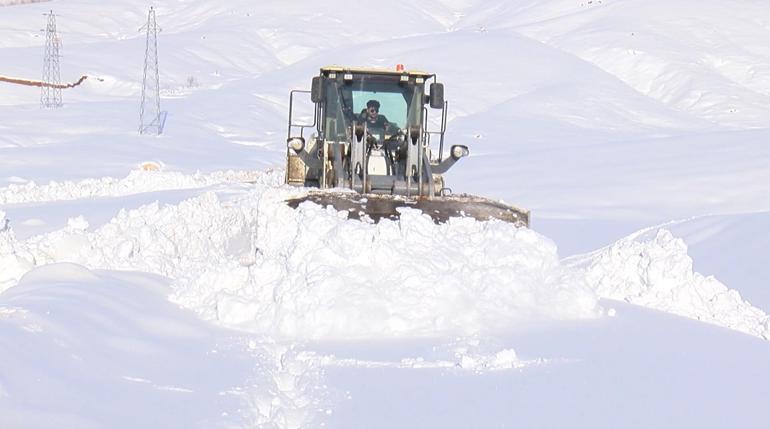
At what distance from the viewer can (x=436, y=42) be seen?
47.6 meters

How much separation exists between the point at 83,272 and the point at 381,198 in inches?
91.1

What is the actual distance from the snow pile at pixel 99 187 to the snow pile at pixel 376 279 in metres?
8.72

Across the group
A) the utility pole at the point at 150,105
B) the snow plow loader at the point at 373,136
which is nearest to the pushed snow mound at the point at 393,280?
the snow plow loader at the point at 373,136

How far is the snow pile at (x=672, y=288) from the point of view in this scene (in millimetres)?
7555

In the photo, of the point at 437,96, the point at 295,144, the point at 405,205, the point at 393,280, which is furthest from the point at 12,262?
the point at 437,96

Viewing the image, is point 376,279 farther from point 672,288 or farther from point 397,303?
point 672,288

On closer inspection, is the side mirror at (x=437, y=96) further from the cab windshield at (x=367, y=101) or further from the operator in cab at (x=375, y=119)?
the operator in cab at (x=375, y=119)

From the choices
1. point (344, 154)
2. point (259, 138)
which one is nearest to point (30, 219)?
point (344, 154)

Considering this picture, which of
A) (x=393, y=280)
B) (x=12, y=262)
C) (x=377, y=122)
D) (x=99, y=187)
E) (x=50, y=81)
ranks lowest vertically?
(x=99, y=187)

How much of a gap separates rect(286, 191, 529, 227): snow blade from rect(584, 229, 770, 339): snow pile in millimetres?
947

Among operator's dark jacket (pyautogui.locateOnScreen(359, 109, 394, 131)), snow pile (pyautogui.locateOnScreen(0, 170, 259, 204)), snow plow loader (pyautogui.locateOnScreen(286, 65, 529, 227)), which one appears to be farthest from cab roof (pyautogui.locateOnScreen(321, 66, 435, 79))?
snow pile (pyautogui.locateOnScreen(0, 170, 259, 204))

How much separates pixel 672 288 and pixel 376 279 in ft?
A: 8.32

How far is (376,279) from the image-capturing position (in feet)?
22.0

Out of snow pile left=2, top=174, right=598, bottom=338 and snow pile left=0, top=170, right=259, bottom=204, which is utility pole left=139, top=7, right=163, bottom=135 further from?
snow pile left=2, top=174, right=598, bottom=338
